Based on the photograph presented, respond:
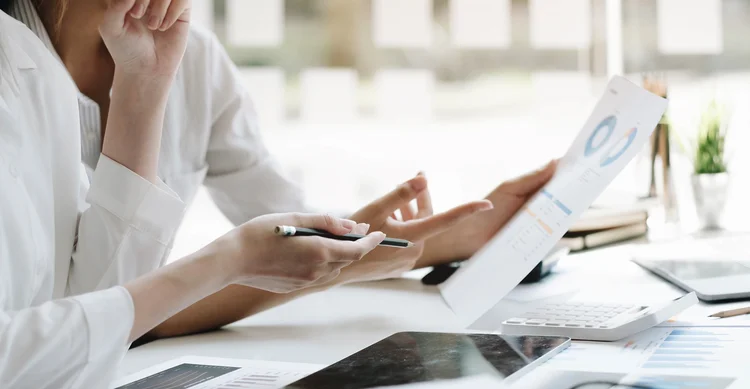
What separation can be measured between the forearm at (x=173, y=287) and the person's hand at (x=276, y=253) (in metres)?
0.01

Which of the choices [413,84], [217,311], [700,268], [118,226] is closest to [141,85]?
[118,226]

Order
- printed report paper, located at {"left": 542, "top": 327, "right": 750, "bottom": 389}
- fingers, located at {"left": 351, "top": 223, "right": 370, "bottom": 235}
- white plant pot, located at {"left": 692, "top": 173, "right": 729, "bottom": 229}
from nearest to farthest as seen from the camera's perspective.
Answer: printed report paper, located at {"left": 542, "top": 327, "right": 750, "bottom": 389}, fingers, located at {"left": 351, "top": 223, "right": 370, "bottom": 235}, white plant pot, located at {"left": 692, "top": 173, "right": 729, "bottom": 229}

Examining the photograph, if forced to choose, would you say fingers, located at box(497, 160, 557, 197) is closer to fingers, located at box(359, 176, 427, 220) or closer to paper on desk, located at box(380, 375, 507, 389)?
fingers, located at box(359, 176, 427, 220)

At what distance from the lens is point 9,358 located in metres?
0.65

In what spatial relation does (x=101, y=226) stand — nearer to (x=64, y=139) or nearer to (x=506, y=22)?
(x=64, y=139)

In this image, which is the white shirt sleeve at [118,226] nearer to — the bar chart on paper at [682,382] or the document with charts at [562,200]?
the document with charts at [562,200]

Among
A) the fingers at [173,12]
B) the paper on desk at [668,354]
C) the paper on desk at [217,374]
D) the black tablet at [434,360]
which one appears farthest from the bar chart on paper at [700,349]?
the fingers at [173,12]

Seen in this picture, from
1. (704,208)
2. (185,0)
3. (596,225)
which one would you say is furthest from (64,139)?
(704,208)

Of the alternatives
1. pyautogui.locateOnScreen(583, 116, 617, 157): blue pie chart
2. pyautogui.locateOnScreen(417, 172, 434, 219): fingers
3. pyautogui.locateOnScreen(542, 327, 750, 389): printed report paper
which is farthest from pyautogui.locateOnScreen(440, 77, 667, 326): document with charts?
pyautogui.locateOnScreen(542, 327, 750, 389): printed report paper

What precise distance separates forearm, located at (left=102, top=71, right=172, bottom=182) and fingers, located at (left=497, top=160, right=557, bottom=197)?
0.60 meters

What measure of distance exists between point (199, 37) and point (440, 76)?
1.69m

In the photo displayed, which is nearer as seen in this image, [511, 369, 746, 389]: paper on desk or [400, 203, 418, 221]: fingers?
[511, 369, 746, 389]: paper on desk

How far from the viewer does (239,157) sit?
154 cm

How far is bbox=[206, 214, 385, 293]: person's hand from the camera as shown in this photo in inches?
29.9
